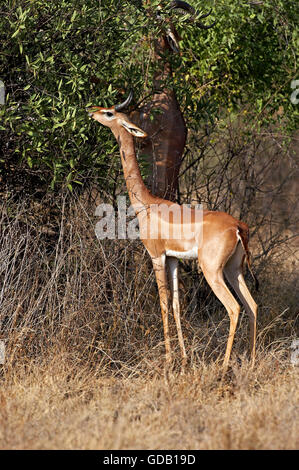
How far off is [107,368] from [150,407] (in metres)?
0.93

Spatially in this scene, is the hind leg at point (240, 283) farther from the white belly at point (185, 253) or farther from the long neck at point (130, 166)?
the long neck at point (130, 166)

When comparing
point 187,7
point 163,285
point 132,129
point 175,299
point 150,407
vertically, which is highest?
point 187,7

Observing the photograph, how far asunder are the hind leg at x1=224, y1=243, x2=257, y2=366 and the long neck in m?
0.87

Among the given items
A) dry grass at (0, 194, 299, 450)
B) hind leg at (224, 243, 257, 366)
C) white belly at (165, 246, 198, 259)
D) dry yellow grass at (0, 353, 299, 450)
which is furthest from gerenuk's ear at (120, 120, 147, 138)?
dry yellow grass at (0, 353, 299, 450)

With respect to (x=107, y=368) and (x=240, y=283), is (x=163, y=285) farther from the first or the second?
(x=107, y=368)

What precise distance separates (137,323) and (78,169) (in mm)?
1431

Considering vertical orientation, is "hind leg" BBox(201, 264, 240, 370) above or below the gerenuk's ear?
below

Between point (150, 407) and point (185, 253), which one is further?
point (185, 253)

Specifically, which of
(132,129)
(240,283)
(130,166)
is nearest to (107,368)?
(240,283)

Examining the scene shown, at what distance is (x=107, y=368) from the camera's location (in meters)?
5.20

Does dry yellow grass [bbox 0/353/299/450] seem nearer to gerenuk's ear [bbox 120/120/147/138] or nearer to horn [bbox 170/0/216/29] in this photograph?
gerenuk's ear [bbox 120/120/147/138]

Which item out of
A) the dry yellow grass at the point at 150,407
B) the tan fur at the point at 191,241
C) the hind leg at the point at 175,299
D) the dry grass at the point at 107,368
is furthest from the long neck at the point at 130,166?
the dry yellow grass at the point at 150,407

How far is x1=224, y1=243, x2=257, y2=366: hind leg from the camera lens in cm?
547

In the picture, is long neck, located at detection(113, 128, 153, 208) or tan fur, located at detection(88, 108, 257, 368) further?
long neck, located at detection(113, 128, 153, 208)
